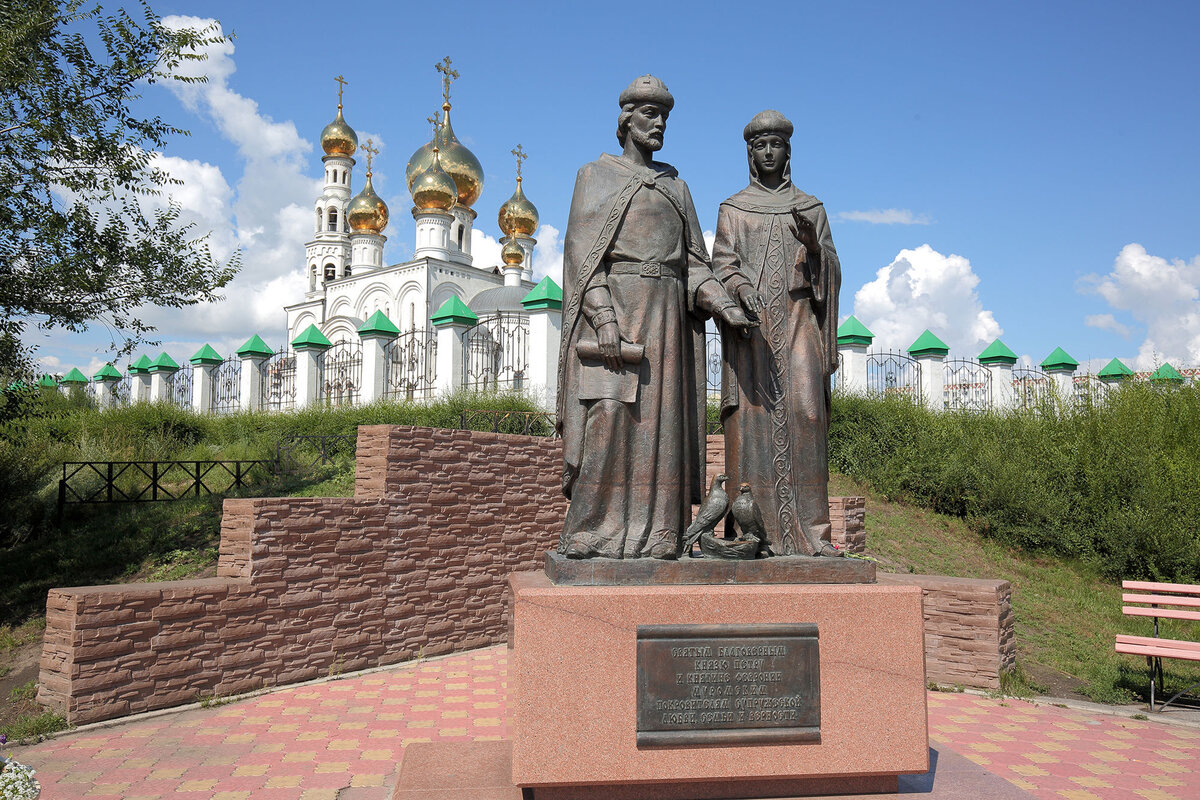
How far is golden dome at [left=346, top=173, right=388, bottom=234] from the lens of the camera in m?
34.9

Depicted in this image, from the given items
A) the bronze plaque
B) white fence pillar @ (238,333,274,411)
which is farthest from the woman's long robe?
white fence pillar @ (238,333,274,411)

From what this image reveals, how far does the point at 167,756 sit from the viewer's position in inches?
212

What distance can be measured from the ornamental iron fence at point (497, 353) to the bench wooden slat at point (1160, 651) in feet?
33.1

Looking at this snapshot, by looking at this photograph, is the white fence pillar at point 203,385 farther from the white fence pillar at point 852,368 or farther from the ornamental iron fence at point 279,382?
the white fence pillar at point 852,368

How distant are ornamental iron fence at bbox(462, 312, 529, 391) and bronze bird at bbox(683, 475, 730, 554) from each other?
10.7 m

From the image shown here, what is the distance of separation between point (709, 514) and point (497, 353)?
1175 cm

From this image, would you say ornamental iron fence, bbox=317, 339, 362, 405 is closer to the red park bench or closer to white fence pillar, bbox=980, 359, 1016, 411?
white fence pillar, bbox=980, 359, 1016, 411

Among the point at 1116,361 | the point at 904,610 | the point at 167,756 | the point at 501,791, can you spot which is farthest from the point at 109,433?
the point at 1116,361

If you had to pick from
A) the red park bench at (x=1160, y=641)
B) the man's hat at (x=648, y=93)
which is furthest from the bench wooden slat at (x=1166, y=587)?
the man's hat at (x=648, y=93)

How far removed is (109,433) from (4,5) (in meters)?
9.18

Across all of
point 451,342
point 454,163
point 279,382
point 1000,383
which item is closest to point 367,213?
point 454,163

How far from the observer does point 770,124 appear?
4.50 meters

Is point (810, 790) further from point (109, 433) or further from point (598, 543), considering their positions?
point (109, 433)

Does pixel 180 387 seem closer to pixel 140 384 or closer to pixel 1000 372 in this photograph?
pixel 140 384
